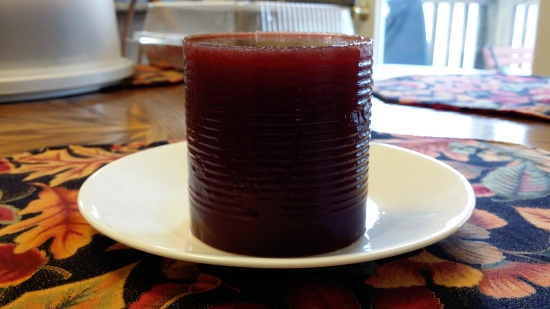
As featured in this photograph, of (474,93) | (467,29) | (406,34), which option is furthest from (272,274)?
(467,29)

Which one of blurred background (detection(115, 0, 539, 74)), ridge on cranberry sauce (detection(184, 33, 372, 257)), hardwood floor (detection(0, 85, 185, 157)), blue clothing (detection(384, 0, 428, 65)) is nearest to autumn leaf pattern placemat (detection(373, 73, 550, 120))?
hardwood floor (detection(0, 85, 185, 157))

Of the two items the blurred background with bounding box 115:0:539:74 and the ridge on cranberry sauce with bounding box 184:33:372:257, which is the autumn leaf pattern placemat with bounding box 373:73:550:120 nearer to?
the ridge on cranberry sauce with bounding box 184:33:372:257

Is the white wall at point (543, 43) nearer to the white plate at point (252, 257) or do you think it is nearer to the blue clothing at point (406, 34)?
the white plate at point (252, 257)

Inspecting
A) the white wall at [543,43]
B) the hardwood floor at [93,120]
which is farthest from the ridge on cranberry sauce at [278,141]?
the white wall at [543,43]

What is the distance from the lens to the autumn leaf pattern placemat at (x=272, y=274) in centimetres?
29

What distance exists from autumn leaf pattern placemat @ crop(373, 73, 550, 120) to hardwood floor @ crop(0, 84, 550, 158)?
0.02 metres

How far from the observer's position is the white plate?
0.28 meters

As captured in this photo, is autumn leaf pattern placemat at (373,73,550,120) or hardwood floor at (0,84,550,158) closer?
hardwood floor at (0,84,550,158)

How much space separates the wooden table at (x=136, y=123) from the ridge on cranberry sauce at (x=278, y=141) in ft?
1.34

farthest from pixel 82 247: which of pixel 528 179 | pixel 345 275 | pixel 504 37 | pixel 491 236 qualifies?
pixel 504 37

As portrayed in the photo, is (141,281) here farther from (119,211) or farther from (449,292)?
(449,292)

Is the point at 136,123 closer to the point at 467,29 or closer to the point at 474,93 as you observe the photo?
the point at 474,93

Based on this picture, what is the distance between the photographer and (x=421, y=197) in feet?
1.33

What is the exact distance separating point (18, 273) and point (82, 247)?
5cm
